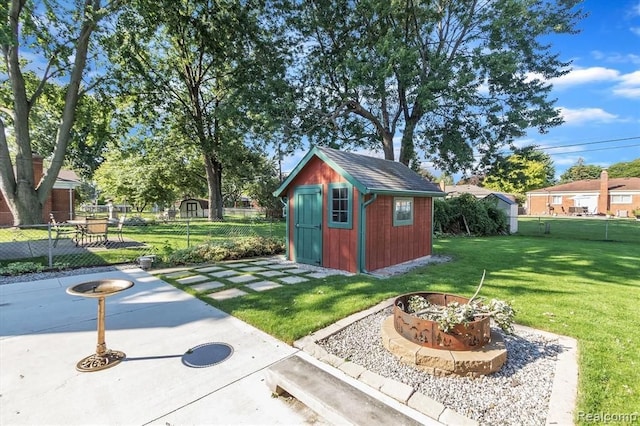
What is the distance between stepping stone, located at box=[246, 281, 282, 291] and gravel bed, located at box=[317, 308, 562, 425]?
2216 mm

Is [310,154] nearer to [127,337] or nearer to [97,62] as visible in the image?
[127,337]

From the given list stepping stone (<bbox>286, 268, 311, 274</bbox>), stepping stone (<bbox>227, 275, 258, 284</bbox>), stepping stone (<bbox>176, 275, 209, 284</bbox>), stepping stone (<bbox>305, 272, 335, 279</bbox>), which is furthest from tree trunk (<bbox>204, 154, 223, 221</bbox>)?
stepping stone (<bbox>305, 272, 335, 279</bbox>)

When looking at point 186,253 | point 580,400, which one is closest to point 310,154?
point 186,253

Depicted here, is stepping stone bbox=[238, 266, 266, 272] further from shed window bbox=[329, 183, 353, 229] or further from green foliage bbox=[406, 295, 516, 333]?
green foliage bbox=[406, 295, 516, 333]

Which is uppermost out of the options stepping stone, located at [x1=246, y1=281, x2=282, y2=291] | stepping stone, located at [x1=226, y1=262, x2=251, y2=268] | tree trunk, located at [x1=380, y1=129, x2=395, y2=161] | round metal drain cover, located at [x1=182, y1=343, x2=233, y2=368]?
tree trunk, located at [x1=380, y1=129, x2=395, y2=161]

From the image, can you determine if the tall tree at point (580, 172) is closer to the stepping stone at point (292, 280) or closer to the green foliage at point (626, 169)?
the green foliage at point (626, 169)

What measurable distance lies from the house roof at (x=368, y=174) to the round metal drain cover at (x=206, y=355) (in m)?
4.20

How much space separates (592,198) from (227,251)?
44826 millimetres

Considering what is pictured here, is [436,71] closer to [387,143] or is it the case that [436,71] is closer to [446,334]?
[387,143]

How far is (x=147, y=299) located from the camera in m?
4.86

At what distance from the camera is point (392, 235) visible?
25.2 ft

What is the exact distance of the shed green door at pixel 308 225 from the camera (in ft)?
24.9

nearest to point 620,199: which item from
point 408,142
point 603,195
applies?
point 603,195

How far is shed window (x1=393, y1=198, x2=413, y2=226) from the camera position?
7749mm
